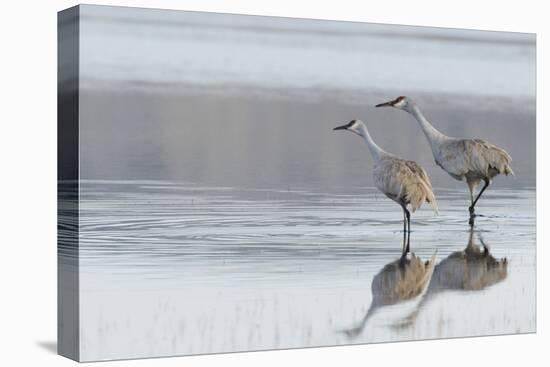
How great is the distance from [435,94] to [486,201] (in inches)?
43.3

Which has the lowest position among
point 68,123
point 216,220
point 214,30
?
point 216,220

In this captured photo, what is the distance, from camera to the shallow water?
10688 millimetres

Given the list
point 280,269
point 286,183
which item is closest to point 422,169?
point 286,183

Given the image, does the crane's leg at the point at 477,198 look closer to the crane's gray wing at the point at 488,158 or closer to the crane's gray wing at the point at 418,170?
the crane's gray wing at the point at 488,158

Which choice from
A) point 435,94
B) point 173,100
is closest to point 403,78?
point 435,94

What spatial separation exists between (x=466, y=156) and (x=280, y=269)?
7.14ft

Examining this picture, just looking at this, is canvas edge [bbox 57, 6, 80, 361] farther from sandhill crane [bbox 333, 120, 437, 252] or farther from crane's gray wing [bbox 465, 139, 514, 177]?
Answer: crane's gray wing [bbox 465, 139, 514, 177]

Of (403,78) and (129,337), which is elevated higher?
(403,78)

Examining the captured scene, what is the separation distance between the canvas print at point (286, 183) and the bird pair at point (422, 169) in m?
0.02

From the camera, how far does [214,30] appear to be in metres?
11.1

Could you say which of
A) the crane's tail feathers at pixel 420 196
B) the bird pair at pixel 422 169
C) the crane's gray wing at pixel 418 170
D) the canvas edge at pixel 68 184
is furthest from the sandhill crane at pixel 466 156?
the canvas edge at pixel 68 184

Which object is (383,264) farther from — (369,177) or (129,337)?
(129,337)

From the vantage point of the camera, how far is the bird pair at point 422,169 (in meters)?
11.9

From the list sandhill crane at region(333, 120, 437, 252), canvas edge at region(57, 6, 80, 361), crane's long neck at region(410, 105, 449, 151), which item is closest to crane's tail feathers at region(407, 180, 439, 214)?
sandhill crane at region(333, 120, 437, 252)
